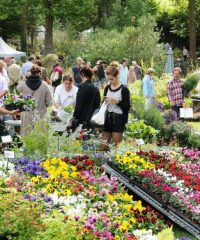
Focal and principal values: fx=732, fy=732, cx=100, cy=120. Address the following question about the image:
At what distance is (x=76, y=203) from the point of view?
716 cm

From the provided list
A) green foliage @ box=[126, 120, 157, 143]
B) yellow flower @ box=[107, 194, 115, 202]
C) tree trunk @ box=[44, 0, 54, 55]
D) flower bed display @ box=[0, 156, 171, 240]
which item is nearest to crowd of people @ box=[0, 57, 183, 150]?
green foliage @ box=[126, 120, 157, 143]

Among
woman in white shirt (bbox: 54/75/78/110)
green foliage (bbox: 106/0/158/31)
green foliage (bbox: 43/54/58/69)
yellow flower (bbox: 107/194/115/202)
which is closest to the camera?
yellow flower (bbox: 107/194/115/202)

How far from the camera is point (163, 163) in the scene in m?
9.51

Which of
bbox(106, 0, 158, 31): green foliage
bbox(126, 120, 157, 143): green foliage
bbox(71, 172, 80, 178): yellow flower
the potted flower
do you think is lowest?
bbox(126, 120, 157, 143): green foliage

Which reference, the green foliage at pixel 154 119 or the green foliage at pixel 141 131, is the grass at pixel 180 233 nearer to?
the green foliage at pixel 141 131

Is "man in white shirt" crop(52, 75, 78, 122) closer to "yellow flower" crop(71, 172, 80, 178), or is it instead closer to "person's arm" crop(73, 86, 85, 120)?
"person's arm" crop(73, 86, 85, 120)

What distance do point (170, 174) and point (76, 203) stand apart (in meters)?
2.11

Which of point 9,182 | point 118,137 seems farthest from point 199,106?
point 9,182

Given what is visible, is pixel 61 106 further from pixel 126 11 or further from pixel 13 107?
pixel 126 11

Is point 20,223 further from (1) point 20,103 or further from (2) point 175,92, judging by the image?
(2) point 175,92

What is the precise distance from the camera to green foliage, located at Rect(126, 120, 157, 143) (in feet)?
38.9

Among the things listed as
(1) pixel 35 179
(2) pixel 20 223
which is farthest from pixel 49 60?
(2) pixel 20 223

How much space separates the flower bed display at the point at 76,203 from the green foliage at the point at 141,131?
2767 millimetres

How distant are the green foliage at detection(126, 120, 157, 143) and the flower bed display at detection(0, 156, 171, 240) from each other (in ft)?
9.08
